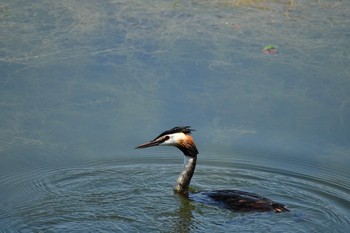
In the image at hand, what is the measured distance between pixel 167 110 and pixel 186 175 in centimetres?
142

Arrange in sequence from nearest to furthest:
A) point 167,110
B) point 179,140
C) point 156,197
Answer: point 156,197 < point 179,140 < point 167,110

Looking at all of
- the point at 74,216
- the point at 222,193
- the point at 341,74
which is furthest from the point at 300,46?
the point at 74,216

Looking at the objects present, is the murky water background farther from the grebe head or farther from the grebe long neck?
the grebe head

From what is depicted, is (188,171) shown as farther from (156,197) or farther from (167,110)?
(167,110)

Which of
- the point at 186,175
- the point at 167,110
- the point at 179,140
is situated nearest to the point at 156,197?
the point at 186,175

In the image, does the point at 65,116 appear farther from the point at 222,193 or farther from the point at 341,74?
the point at 341,74

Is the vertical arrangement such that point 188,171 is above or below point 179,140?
below

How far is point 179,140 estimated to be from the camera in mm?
9859

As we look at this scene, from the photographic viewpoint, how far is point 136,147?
993 centimetres

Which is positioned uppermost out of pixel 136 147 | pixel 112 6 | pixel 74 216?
pixel 112 6

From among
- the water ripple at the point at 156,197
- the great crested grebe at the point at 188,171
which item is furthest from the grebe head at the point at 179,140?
the water ripple at the point at 156,197

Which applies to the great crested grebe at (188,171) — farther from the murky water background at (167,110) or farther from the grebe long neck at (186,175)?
the murky water background at (167,110)

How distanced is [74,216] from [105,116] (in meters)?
2.23

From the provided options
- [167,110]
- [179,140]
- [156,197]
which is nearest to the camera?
[156,197]
